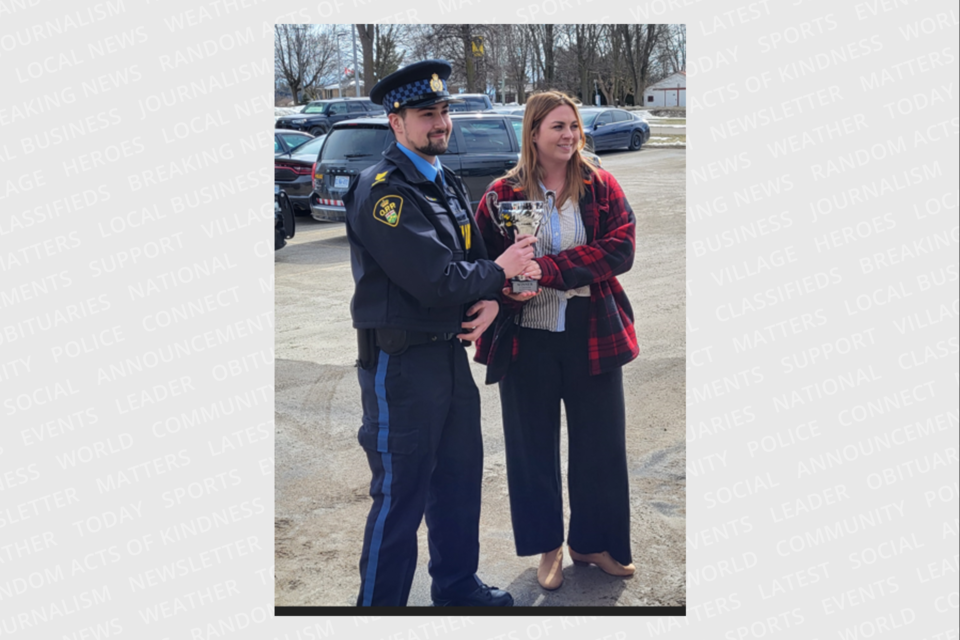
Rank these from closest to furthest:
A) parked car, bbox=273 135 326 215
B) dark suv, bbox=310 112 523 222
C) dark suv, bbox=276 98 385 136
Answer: dark suv, bbox=310 112 523 222
parked car, bbox=273 135 326 215
dark suv, bbox=276 98 385 136

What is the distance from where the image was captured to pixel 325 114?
2258cm

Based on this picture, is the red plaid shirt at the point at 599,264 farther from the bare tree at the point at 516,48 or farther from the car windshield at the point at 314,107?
the car windshield at the point at 314,107

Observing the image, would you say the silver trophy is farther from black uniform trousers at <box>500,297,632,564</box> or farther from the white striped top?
black uniform trousers at <box>500,297,632,564</box>

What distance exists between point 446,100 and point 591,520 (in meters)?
1.61

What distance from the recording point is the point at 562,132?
2822 mm

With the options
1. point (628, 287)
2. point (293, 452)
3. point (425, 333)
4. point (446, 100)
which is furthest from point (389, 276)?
point (628, 287)

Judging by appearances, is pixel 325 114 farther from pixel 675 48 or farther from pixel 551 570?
pixel 551 570

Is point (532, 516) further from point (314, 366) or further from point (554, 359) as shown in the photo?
point (314, 366)

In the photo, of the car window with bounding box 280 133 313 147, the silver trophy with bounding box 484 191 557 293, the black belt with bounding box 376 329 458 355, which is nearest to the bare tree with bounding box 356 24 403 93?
the silver trophy with bounding box 484 191 557 293

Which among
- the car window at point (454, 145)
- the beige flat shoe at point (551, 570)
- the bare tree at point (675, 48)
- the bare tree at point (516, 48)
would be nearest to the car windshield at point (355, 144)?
the car window at point (454, 145)

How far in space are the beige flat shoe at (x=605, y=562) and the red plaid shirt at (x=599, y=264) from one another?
0.74m

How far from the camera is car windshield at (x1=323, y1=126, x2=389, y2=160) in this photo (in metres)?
Answer: 5.56

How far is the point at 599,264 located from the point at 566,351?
352mm

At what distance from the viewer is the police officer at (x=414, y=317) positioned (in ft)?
8.64
